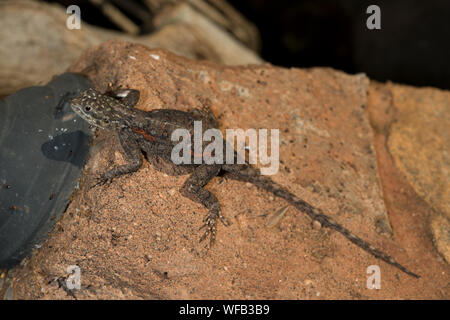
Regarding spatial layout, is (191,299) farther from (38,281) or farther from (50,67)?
(50,67)

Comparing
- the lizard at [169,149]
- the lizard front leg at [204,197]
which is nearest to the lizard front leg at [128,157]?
the lizard at [169,149]

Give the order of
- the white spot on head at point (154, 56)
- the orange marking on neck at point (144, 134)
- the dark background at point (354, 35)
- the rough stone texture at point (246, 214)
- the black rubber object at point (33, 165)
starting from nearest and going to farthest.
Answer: the black rubber object at point (33, 165) → the rough stone texture at point (246, 214) → the orange marking on neck at point (144, 134) → the white spot on head at point (154, 56) → the dark background at point (354, 35)

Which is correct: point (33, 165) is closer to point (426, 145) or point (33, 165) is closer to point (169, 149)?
point (169, 149)

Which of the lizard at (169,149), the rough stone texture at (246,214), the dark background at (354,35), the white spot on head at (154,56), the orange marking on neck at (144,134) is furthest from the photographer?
the dark background at (354,35)

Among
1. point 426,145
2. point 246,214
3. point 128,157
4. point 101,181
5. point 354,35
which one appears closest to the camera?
point 101,181

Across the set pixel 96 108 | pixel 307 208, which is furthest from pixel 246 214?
pixel 96 108

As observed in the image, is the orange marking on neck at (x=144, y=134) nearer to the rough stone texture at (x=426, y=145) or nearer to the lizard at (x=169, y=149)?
the lizard at (x=169, y=149)

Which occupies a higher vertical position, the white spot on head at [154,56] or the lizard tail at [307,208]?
the white spot on head at [154,56]
